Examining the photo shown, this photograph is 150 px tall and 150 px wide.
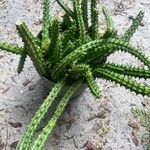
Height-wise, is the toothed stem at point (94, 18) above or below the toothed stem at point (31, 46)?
above

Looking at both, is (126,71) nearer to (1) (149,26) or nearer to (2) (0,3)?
(1) (149,26)

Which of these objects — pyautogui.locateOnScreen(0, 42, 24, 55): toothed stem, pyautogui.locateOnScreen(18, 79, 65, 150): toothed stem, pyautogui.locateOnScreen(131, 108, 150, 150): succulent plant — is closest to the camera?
pyautogui.locateOnScreen(18, 79, 65, 150): toothed stem

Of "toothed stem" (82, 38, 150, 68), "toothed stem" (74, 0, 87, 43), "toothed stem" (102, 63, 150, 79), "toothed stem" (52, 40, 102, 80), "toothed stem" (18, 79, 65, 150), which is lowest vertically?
"toothed stem" (18, 79, 65, 150)

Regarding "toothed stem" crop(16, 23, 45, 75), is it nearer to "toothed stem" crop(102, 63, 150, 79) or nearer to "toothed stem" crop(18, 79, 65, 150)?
"toothed stem" crop(18, 79, 65, 150)

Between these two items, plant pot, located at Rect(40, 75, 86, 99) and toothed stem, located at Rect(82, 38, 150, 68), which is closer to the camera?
toothed stem, located at Rect(82, 38, 150, 68)

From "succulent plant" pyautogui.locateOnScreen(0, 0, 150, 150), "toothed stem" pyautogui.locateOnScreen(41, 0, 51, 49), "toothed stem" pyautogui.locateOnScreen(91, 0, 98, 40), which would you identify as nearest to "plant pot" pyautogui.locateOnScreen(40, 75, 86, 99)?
"succulent plant" pyautogui.locateOnScreen(0, 0, 150, 150)

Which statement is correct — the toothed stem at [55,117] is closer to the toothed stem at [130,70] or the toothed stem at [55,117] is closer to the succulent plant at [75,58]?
the succulent plant at [75,58]

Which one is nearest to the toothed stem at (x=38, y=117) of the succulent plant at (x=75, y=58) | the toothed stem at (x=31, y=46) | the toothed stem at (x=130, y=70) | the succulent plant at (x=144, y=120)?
the succulent plant at (x=75, y=58)
